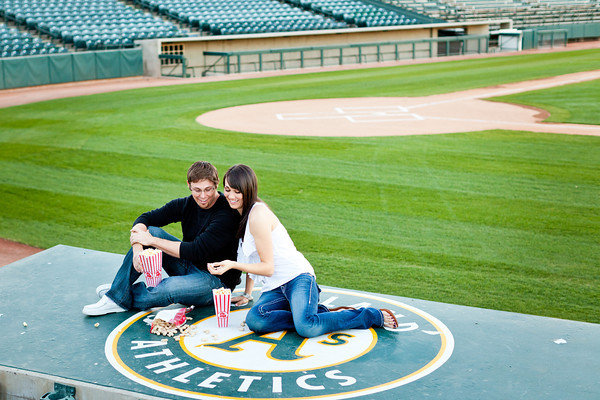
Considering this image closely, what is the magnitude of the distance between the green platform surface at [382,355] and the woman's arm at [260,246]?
1.72 feet

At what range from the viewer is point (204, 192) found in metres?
5.50

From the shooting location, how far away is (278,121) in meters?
17.9

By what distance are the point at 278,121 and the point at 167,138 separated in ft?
11.5

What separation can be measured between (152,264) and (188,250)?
288 millimetres

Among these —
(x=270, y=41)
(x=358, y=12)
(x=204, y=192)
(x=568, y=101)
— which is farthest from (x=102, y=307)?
(x=358, y=12)

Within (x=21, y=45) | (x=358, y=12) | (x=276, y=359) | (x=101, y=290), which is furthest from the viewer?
(x=358, y=12)

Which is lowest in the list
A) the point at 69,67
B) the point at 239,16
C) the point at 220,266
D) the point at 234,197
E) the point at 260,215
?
the point at 69,67

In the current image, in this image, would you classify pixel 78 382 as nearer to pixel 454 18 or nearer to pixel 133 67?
pixel 133 67

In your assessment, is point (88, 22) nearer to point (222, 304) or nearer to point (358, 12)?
point (358, 12)

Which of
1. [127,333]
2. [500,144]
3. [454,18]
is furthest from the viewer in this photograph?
[454,18]

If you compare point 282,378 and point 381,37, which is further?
point 381,37

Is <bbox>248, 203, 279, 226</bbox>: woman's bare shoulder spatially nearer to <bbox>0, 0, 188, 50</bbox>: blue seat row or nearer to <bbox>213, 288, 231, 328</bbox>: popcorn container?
<bbox>213, 288, 231, 328</bbox>: popcorn container

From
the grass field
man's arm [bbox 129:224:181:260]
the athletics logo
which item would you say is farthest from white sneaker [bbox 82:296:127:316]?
the grass field

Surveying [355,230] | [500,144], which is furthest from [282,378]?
[500,144]
